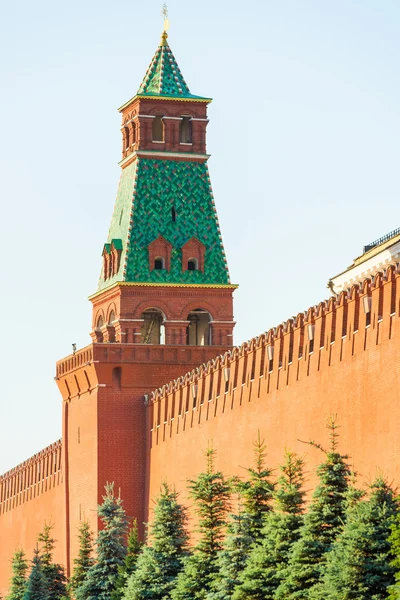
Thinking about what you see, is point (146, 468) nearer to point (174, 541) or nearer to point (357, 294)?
point (174, 541)

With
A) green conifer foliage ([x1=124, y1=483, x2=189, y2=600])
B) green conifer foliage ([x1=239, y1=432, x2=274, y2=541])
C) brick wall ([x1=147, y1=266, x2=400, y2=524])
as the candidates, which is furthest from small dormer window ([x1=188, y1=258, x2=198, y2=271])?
green conifer foliage ([x1=239, y1=432, x2=274, y2=541])

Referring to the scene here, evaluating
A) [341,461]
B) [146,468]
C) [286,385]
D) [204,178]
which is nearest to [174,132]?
[204,178]

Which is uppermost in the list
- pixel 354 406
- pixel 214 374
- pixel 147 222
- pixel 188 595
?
pixel 147 222

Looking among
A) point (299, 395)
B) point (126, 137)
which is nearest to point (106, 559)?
point (299, 395)

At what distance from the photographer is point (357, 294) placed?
112ft

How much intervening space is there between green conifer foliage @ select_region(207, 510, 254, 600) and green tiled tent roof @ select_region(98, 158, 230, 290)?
1579cm

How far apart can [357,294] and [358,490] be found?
219 inches

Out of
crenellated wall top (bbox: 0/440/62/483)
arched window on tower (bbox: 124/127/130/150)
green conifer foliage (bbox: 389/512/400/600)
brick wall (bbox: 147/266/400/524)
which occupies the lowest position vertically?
green conifer foliage (bbox: 389/512/400/600)

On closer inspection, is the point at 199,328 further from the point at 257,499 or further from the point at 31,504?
the point at 257,499

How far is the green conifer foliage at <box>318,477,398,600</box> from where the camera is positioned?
27.7 meters

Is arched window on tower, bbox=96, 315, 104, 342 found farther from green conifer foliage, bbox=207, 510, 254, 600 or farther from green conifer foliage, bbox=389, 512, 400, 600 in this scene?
green conifer foliage, bbox=389, 512, 400, 600

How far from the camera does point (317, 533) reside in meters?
30.1

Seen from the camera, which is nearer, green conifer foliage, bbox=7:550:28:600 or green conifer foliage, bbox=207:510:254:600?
green conifer foliage, bbox=207:510:254:600

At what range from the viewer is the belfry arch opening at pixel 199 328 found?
161ft
